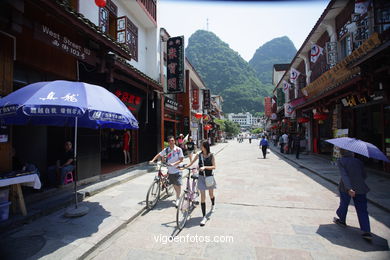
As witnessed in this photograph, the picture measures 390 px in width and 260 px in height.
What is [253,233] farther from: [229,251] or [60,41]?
[60,41]

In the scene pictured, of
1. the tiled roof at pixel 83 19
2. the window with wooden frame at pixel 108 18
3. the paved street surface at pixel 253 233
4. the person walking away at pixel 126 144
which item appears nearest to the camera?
the paved street surface at pixel 253 233

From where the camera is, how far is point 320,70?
1545 cm

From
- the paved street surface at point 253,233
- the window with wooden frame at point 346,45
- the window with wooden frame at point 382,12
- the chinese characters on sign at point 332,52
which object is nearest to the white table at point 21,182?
the paved street surface at point 253,233

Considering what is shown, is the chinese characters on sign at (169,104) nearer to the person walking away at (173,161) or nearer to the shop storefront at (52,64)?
the shop storefront at (52,64)

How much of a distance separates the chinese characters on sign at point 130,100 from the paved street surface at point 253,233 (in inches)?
188

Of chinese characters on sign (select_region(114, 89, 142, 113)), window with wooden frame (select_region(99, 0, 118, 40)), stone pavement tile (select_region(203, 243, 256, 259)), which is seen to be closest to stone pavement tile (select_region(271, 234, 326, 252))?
stone pavement tile (select_region(203, 243, 256, 259))

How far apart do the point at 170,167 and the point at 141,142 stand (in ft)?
22.7

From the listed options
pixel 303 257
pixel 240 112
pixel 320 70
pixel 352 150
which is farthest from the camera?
pixel 240 112

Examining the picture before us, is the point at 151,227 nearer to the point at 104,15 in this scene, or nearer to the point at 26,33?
the point at 26,33

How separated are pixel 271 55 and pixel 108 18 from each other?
7545 inches

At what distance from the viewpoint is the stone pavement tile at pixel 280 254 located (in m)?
3.34

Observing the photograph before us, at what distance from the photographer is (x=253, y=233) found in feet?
13.7

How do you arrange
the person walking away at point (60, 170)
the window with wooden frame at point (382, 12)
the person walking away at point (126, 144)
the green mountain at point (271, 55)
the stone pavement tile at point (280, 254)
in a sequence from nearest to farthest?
1. the stone pavement tile at point (280, 254)
2. the person walking away at point (60, 170)
3. the window with wooden frame at point (382, 12)
4. the person walking away at point (126, 144)
5. the green mountain at point (271, 55)

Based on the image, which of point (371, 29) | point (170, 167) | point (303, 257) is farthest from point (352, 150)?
point (371, 29)
